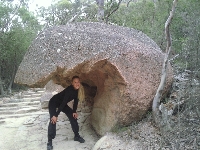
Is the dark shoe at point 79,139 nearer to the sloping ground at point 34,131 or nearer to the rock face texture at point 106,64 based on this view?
the sloping ground at point 34,131

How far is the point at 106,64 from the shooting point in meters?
4.30

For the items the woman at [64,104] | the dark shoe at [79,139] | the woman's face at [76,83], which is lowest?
the dark shoe at [79,139]

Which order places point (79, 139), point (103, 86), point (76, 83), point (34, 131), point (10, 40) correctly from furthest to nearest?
1. point (10, 40)
2. point (34, 131)
3. point (103, 86)
4. point (79, 139)
5. point (76, 83)

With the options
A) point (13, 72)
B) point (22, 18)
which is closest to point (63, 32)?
point (13, 72)

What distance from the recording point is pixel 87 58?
418 centimetres

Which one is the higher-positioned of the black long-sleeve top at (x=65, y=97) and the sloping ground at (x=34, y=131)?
the black long-sleeve top at (x=65, y=97)

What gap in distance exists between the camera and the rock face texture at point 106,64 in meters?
4.18

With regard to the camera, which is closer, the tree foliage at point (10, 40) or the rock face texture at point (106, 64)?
the rock face texture at point (106, 64)

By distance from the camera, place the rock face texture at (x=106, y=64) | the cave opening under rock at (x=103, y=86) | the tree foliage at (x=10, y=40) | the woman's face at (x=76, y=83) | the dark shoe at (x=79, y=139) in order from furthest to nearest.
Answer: the tree foliage at (x=10, y=40), the dark shoe at (x=79, y=139), the woman's face at (x=76, y=83), the cave opening under rock at (x=103, y=86), the rock face texture at (x=106, y=64)

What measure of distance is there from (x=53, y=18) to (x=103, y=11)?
5363 mm

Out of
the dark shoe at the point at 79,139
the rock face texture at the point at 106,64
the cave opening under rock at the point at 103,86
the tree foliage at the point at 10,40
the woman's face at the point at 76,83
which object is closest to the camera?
the rock face texture at the point at 106,64

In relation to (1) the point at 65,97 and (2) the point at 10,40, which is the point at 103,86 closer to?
(1) the point at 65,97

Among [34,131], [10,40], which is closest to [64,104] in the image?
[34,131]

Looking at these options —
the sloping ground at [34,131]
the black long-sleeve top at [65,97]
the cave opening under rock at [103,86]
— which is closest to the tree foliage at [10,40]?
the sloping ground at [34,131]
